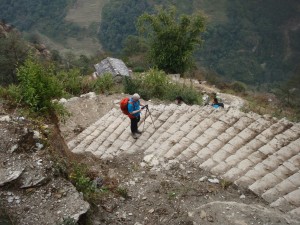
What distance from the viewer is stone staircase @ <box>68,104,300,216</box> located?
718 centimetres

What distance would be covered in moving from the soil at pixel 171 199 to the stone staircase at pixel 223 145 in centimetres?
27

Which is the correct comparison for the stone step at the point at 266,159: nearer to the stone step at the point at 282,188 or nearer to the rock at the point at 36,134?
the stone step at the point at 282,188

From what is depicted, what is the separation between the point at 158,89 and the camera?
15859 mm

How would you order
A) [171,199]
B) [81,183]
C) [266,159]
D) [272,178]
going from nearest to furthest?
1. [81,183]
2. [171,199]
3. [272,178]
4. [266,159]

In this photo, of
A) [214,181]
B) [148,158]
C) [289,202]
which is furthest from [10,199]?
[289,202]

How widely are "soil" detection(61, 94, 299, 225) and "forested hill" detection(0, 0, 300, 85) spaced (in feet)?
276

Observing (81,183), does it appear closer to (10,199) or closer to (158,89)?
(10,199)

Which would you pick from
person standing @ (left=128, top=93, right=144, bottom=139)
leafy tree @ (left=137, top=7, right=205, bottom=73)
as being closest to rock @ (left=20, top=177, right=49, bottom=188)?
person standing @ (left=128, top=93, right=144, bottom=139)

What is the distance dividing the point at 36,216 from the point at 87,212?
85cm

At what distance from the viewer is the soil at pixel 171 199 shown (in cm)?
633

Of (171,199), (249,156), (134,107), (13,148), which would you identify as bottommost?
(171,199)

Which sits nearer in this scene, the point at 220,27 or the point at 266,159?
the point at 266,159

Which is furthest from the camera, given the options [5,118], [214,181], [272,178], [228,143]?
[228,143]

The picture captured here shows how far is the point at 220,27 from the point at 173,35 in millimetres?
88538
